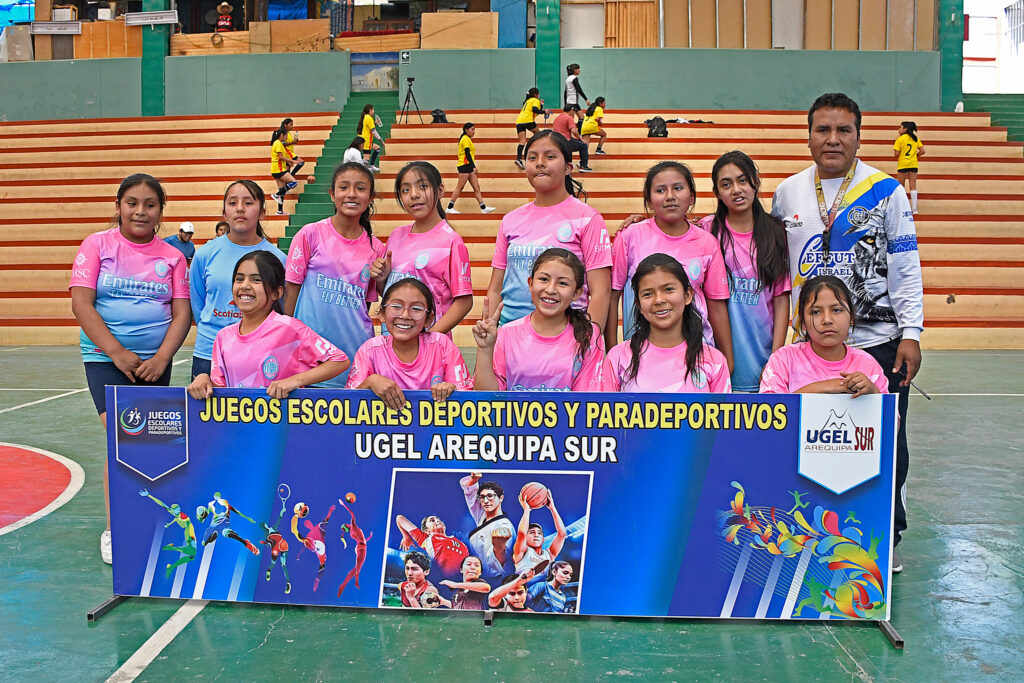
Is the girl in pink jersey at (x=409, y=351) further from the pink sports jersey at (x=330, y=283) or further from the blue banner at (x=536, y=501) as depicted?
the pink sports jersey at (x=330, y=283)

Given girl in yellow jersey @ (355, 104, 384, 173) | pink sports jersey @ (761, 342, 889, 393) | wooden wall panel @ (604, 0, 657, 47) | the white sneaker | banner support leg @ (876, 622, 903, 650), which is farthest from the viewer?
wooden wall panel @ (604, 0, 657, 47)

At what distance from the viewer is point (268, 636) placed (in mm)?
3393

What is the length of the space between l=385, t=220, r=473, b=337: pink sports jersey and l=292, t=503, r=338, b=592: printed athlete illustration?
1.16m

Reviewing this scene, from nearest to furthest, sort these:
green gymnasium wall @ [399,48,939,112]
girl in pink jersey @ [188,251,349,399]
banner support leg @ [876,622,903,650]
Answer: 1. banner support leg @ [876,622,903,650]
2. girl in pink jersey @ [188,251,349,399]
3. green gymnasium wall @ [399,48,939,112]

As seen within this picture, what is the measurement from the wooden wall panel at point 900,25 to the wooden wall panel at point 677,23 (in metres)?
4.84

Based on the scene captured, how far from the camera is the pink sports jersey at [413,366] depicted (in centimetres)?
383

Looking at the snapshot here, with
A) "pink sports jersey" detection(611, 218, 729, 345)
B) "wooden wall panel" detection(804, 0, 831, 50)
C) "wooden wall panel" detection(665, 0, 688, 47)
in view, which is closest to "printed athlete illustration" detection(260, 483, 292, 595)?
"pink sports jersey" detection(611, 218, 729, 345)

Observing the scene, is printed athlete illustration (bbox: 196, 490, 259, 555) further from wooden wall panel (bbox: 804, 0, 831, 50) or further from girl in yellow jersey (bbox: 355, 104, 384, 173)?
wooden wall panel (bbox: 804, 0, 831, 50)

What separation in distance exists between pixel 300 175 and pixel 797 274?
14.4 m

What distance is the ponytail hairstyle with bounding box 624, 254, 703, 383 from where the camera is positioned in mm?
3719

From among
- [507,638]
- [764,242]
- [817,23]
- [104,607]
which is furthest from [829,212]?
[817,23]

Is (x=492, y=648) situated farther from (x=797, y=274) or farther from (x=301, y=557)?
(x=797, y=274)

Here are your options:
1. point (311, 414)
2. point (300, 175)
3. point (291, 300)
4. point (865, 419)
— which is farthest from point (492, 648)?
point (300, 175)

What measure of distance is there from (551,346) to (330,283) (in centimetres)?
119
